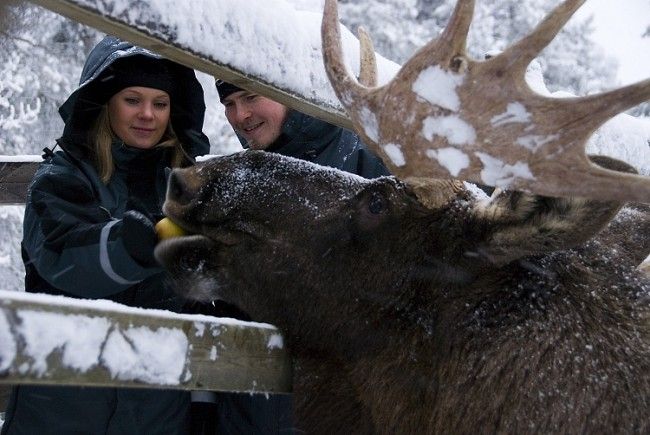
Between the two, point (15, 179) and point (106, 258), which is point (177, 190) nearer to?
point (106, 258)

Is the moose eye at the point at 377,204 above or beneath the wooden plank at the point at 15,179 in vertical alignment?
above

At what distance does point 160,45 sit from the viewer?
2.63 metres

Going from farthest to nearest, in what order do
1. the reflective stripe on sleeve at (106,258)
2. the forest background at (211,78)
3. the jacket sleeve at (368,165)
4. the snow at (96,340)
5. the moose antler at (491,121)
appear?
the forest background at (211,78)
the jacket sleeve at (368,165)
the reflective stripe on sleeve at (106,258)
the moose antler at (491,121)
the snow at (96,340)

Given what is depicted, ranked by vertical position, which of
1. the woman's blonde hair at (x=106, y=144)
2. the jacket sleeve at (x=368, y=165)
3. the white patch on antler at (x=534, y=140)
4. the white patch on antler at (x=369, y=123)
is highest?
the white patch on antler at (x=534, y=140)

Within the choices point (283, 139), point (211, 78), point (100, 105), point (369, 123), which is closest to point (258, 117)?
point (283, 139)

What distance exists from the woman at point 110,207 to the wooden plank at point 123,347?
71 cm

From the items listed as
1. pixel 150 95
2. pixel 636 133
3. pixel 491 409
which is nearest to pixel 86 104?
pixel 150 95

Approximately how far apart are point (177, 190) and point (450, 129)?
121 centimetres

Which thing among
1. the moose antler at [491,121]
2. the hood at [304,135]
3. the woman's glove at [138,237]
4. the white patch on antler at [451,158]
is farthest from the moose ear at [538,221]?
the hood at [304,135]

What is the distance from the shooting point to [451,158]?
2.47 metres

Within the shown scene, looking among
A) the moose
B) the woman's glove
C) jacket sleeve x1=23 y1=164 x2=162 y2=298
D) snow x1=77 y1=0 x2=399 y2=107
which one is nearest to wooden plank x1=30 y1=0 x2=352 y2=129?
snow x1=77 y1=0 x2=399 y2=107

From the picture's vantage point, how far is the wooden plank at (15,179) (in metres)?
5.06

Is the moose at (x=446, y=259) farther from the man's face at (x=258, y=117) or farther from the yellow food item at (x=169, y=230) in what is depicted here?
the man's face at (x=258, y=117)

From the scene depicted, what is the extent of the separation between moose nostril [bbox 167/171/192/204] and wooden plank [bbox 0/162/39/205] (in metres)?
2.33
